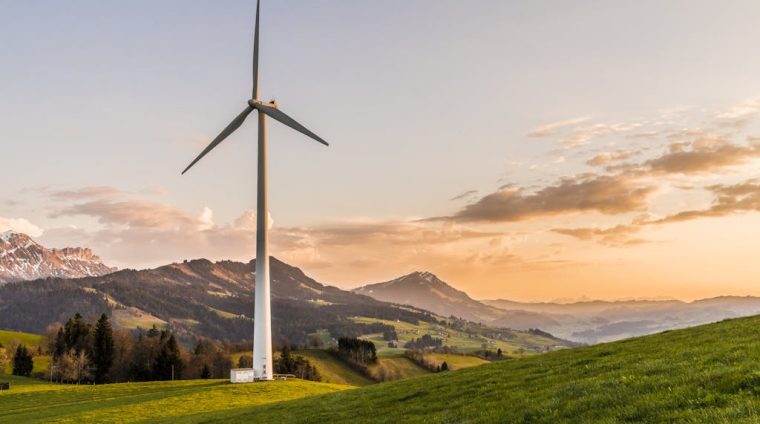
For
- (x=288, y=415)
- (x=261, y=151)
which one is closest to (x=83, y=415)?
(x=288, y=415)

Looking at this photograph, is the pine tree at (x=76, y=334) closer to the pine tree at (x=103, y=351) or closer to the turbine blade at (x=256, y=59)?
the pine tree at (x=103, y=351)

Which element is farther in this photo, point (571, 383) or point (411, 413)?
point (411, 413)

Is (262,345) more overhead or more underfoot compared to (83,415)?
more overhead

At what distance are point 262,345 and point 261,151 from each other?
26.2 m

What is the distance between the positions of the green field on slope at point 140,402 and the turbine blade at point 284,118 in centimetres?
3337

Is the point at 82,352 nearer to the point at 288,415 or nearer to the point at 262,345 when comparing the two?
the point at 262,345

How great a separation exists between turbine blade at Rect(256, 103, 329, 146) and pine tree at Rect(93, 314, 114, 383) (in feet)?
341

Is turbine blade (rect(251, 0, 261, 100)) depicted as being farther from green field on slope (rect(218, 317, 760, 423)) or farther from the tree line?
the tree line

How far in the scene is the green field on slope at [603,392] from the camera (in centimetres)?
1719

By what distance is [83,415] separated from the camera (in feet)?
191

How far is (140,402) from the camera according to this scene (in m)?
Answer: 65.7

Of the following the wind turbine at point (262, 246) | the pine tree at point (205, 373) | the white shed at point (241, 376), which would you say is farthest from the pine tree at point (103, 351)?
the wind turbine at point (262, 246)

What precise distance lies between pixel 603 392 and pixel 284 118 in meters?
68.4

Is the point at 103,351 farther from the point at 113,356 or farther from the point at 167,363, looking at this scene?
the point at 167,363
